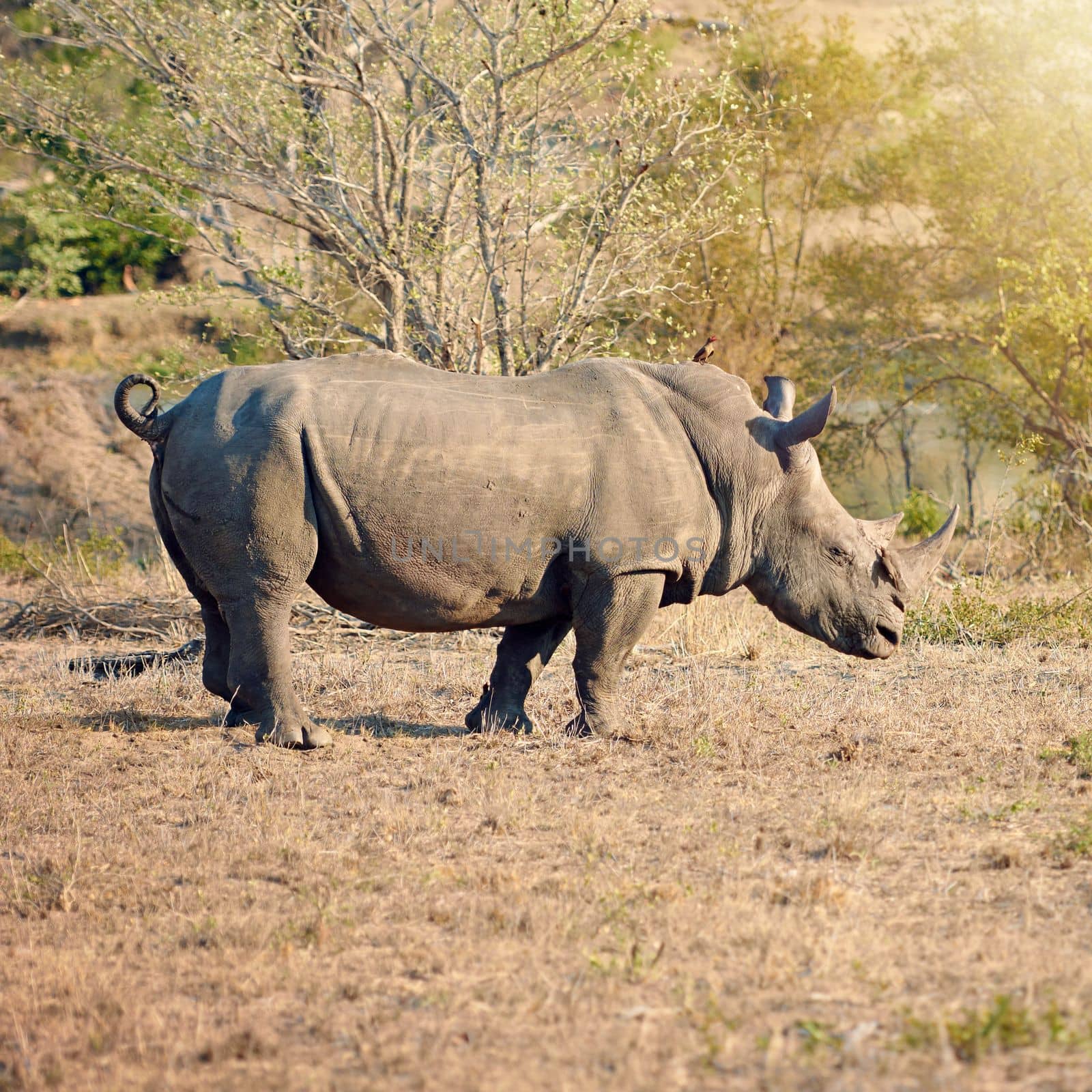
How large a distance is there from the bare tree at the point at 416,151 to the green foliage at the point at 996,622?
3.24 metres

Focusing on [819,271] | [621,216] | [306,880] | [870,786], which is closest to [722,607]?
[621,216]

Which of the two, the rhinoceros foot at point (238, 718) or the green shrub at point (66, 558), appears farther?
the green shrub at point (66, 558)

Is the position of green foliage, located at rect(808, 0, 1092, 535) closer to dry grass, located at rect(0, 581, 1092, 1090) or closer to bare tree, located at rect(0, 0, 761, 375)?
bare tree, located at rect(0, 0, 761, 375)

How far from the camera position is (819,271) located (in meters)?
18.0

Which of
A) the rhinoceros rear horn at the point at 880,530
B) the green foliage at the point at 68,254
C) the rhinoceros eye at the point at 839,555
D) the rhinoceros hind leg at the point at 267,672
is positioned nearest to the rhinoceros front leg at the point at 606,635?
the rhinoceros eye at the point at 839,555

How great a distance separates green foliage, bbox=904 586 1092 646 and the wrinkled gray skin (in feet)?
8.84

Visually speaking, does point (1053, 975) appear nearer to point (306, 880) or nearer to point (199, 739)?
point (306, 880)

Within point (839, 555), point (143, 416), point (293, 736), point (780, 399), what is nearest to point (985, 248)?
point (780, 399)

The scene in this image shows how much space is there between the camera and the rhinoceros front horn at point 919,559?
23.8 ft

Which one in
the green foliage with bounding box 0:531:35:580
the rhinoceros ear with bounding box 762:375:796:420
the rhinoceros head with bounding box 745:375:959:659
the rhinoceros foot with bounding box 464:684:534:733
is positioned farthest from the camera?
the green foliage with bounding box 0:531:35:580

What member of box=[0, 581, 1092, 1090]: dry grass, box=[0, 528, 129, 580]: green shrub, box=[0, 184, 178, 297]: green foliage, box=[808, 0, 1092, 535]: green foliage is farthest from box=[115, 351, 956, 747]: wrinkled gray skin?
box=[0, 184, 178, 297]: green foliage

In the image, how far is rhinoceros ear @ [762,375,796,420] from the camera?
7.33 metres

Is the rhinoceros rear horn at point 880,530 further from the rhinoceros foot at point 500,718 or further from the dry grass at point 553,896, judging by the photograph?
the rhinoceros foot at point 500,718

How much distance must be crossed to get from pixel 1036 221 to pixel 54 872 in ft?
44.5
